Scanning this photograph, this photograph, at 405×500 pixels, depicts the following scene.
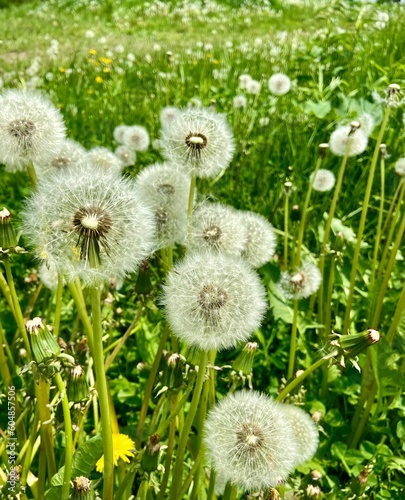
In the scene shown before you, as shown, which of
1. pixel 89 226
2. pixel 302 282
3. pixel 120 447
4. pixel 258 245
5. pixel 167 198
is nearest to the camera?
pixel 89 226

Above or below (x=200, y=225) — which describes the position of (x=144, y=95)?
below

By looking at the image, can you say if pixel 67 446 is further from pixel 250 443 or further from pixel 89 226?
pixel 89 226

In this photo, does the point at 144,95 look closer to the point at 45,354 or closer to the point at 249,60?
the point at 249,60

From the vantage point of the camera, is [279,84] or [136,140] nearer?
[136,140]

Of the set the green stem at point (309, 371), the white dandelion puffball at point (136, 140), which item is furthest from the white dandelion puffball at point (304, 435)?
the white dandelion puffball at point (136, 140)

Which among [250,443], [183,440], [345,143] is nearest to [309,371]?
[250,443]

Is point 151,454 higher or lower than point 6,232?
lower

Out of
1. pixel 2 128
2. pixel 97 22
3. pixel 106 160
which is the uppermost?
pixel 2 128

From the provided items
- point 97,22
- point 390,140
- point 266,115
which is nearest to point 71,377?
point 390,140
